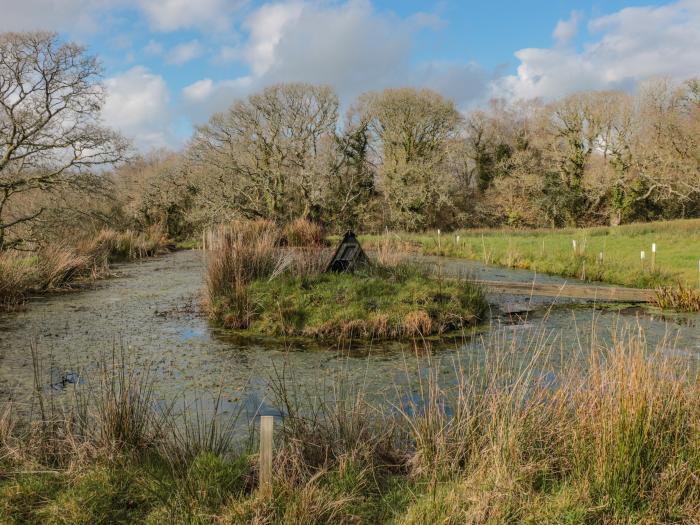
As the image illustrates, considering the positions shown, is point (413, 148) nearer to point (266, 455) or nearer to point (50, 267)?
point (50, 267)

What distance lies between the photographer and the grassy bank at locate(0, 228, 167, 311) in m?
12.1

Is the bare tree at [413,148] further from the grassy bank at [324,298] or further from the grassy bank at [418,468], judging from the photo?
the grassy bank at [418,468]

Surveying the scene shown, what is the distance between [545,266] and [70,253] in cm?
1457

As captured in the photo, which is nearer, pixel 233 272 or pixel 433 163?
pixel 233 272

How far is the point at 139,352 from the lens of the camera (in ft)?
26.4

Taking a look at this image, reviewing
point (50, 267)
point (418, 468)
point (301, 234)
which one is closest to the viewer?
point (418, 468)

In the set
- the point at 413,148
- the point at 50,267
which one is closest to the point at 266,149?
the point at 413,148

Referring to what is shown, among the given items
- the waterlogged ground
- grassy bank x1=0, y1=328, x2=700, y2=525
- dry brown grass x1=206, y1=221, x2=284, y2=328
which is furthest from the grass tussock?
grassy bank x1=0, y1=328, x2=700, y2=525

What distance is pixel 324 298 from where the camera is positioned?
32.5 feet

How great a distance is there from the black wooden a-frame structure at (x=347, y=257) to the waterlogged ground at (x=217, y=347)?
9.97 ft

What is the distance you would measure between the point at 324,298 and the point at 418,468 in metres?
6.17

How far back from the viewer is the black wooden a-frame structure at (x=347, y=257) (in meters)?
11.9

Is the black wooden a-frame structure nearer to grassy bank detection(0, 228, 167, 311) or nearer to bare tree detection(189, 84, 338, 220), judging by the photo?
grassy bank detection(0, 228, 167, 311)

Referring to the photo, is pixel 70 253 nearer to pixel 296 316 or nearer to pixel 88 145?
pixel 88 145
